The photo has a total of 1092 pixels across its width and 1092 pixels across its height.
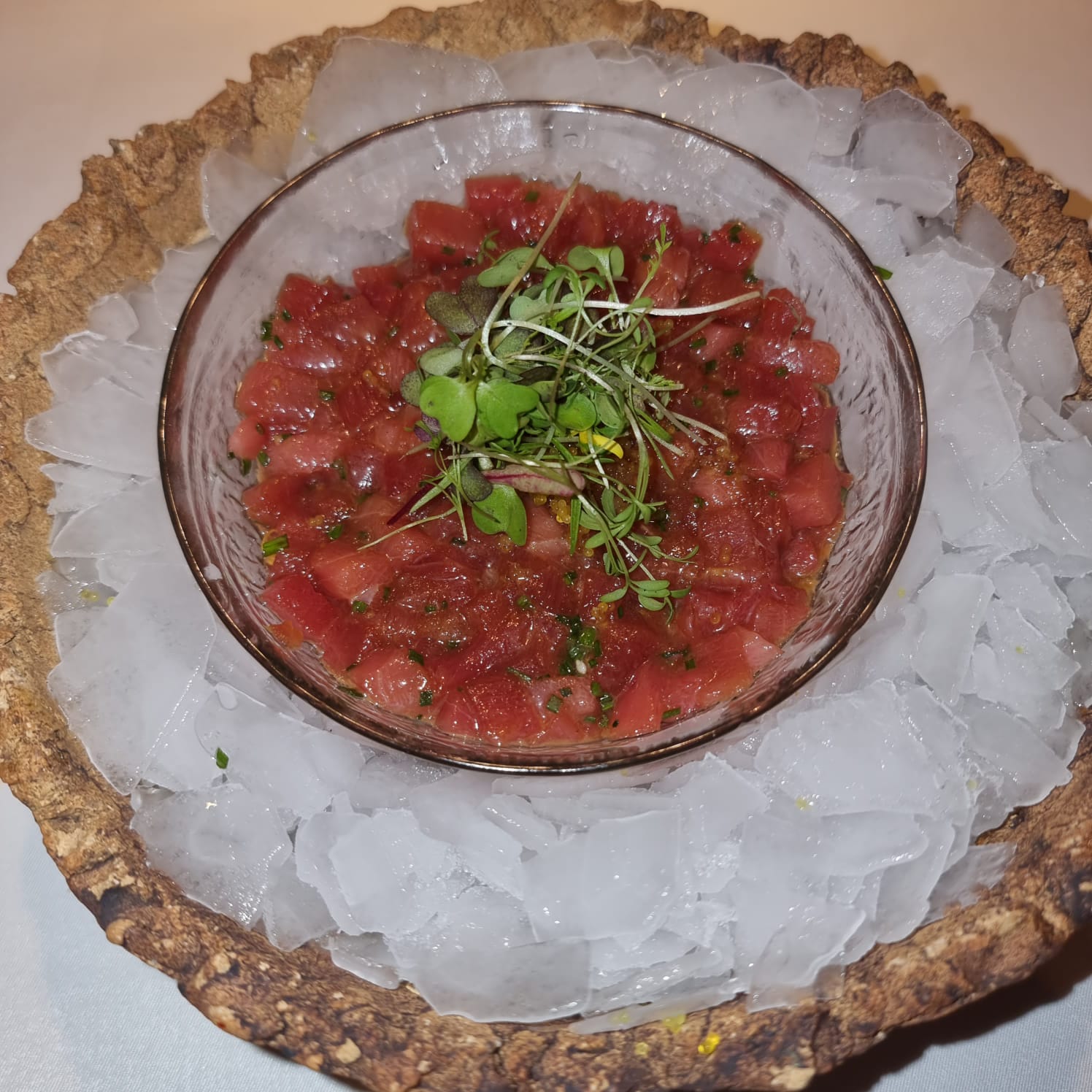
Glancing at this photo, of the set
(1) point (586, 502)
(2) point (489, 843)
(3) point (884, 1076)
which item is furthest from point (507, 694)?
(3) point (884, 1076)

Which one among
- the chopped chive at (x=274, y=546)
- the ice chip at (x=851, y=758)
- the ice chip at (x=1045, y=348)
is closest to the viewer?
the ice chip at (x=851, y=758)

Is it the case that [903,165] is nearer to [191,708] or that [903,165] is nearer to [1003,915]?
[1003,915]

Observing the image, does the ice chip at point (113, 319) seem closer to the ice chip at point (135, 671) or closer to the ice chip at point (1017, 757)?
the ice chip at point (135, 671)

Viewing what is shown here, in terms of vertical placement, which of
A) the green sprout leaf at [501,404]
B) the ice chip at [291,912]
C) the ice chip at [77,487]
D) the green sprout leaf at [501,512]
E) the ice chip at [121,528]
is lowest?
the ice chip at [291,912]

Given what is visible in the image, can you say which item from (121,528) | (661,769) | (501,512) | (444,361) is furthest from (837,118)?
(121,528)

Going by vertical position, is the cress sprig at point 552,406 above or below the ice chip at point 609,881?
above

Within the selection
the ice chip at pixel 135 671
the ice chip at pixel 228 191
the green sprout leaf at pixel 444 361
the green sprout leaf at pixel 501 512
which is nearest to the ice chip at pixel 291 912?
the ice chip at pixel 135 671

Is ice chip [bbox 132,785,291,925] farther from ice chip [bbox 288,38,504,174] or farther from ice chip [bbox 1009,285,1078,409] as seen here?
ice chip [bbox 1009,285,1078,409]

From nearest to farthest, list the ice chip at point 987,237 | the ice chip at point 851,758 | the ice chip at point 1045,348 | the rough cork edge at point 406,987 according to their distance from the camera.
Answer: the rough cork edge at point 406,987, the ice chip at point 851,758, the ice chip at point 1045,348, the ice chip at point 987,237
